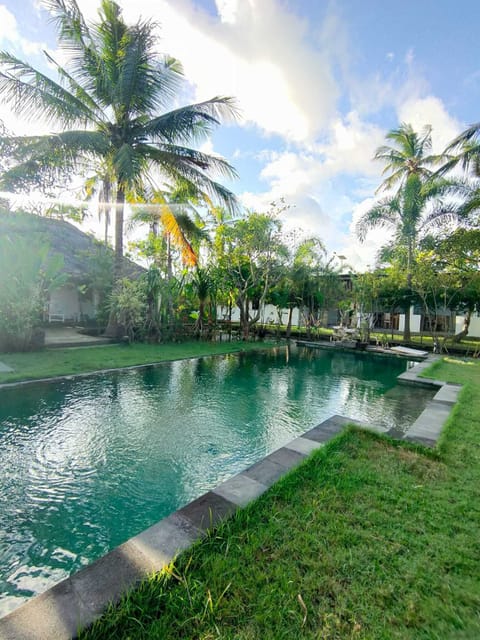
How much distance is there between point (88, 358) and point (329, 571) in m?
8.50

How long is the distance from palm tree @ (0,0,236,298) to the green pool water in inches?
279

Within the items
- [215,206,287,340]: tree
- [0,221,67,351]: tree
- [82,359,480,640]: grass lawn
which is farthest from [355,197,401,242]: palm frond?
[82,359,480,640]: grass lawn

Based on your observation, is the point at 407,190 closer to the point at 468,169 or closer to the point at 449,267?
the point at 468,169

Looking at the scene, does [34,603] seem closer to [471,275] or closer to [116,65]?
[116,65]

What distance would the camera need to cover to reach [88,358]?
884cm

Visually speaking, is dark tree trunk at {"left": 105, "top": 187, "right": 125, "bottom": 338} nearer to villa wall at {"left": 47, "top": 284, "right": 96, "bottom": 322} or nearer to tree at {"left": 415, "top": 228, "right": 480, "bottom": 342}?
villa wall at {"left": 47, "top": 284, "right": 96, "bottom": 322}

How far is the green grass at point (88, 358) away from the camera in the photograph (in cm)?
702

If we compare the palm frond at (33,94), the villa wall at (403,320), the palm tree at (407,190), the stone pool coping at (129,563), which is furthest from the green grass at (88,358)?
the palm tree at (407,190)

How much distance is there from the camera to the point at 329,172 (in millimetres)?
13531

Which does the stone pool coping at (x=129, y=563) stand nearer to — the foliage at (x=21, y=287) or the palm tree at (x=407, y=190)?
the foliage at (x=21, y=287)

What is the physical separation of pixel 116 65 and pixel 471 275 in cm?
1550

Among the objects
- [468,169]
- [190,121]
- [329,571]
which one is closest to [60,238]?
[190,121]

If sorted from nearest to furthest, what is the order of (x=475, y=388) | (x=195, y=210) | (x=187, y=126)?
(x=475, y=388) < (x=187, y=126) < (x=195, y=210)

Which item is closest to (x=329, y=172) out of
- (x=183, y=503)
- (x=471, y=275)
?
(x=471, y=275)
